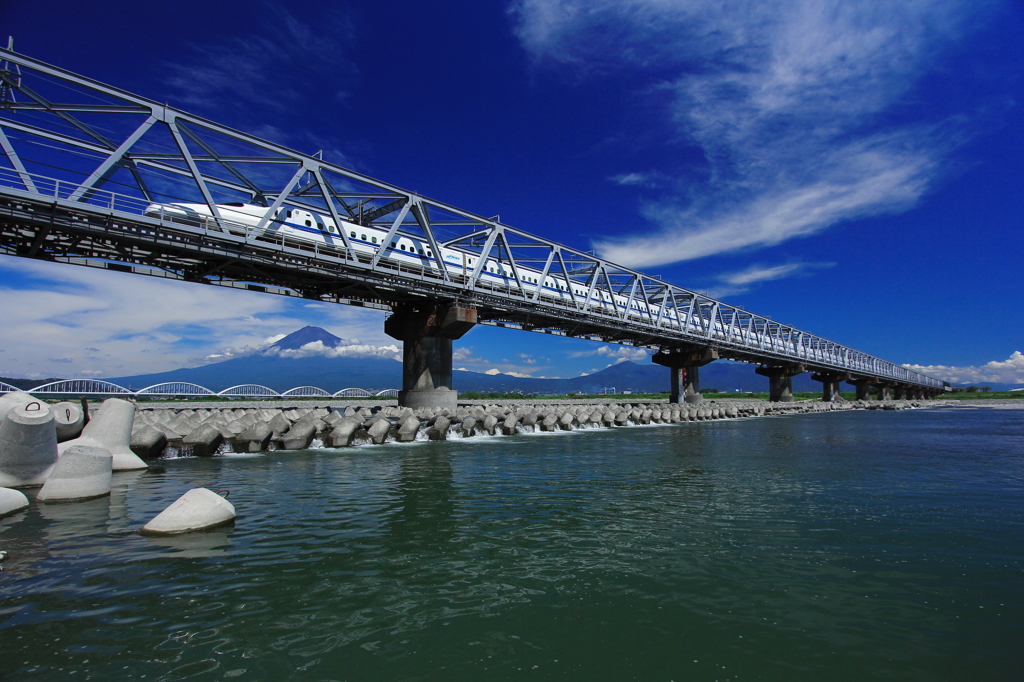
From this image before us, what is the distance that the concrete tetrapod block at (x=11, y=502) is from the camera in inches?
370

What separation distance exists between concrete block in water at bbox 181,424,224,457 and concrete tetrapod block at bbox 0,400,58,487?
21.0 ft

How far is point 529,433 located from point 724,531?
73.6 feet

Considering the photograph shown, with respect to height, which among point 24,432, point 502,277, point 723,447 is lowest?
point 723,447

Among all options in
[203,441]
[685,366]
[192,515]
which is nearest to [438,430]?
[203,441]

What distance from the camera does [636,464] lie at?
1727 cm

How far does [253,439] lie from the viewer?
19.7 meters

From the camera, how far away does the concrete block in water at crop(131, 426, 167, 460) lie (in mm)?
16922

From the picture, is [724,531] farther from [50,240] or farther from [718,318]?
[718,318]

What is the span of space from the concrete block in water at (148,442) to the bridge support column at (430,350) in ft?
68.6

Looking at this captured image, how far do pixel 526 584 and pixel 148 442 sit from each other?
17.2 m

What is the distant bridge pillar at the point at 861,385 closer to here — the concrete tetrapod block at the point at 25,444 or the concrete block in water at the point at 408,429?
the concrete block in water at the point at 408,429

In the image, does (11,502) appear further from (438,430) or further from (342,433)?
(438,430)

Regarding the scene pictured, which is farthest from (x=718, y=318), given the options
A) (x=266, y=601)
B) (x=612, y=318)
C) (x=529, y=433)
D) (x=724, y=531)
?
(x=266, y=601)

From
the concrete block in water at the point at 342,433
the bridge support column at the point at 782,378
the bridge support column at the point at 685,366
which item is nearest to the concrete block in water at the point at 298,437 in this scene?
the concrete block in water at the point at 342,433
